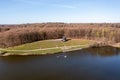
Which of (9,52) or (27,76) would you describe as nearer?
(27,76)

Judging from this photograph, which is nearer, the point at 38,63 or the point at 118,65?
the point at 118,65

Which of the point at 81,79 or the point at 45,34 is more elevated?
the point at 45,34

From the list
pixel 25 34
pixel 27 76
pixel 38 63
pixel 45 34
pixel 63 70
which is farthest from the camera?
pixel 45 34

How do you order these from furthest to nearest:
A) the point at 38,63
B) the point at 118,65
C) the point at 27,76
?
the point at 38,63
the point at 118,65
the point at 27,76

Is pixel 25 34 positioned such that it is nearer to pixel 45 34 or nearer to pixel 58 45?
pixel 45 34

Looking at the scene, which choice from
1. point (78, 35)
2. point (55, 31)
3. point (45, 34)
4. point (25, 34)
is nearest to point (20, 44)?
point (25, 34)

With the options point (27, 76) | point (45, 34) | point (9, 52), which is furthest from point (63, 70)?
point (45, 34)

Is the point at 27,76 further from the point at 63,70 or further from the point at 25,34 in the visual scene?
the point at 25,34

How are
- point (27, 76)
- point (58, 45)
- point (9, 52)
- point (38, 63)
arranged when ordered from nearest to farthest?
point (27, 76) → point (38, 63) → point (9, 52) → point (58, 45)

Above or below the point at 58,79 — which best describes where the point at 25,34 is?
above
